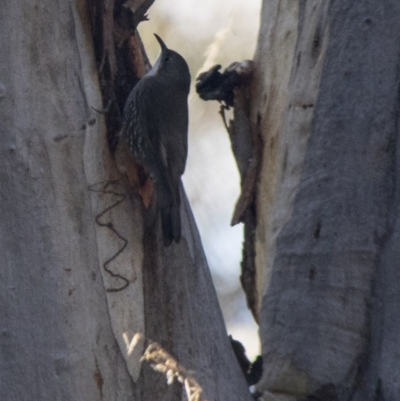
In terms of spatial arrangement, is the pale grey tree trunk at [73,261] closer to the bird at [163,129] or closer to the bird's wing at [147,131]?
the bird at [163,129]

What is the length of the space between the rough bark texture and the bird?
0.35m

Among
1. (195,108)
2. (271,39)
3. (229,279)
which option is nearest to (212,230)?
(229,279)

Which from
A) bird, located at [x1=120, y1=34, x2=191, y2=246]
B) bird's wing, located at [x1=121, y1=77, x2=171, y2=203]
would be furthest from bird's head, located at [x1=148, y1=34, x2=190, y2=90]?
bird's wing, located at [x1=121, y1=77, x2=171, y2=203]

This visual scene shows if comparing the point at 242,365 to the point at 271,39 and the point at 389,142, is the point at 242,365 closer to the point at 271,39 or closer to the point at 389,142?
the point at 389,142

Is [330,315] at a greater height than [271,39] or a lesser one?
lesser

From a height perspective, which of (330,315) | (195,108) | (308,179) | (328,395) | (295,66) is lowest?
(328,395)

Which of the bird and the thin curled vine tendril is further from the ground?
the bird

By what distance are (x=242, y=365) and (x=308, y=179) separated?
21.8 inches

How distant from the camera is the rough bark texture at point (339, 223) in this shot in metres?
2.11

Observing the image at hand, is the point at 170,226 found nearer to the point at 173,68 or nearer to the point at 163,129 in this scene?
the point at 163,129

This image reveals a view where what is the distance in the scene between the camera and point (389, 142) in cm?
215

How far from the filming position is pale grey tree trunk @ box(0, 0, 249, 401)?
2.15m

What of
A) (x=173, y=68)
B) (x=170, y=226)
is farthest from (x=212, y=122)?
(x=170, y=226)

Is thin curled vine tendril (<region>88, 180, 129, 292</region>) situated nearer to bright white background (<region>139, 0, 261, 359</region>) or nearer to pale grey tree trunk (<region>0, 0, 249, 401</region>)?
pale grey tree trunk (<region>0, 0, 249, 401</region>)
